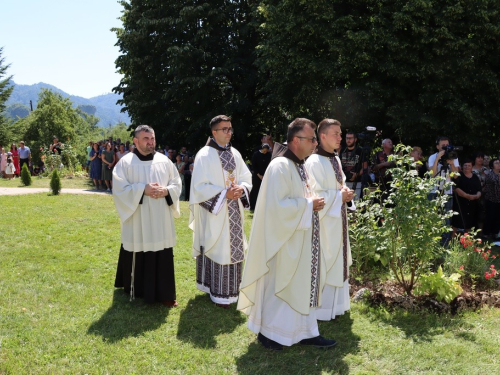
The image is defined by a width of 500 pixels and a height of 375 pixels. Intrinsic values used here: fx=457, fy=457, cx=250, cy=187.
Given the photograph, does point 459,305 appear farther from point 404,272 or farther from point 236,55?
point 236,55

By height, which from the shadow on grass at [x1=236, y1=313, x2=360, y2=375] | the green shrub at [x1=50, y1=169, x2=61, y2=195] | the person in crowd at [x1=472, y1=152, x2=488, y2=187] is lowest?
the shadow on grass at [x1=236, y1=313, x2=360, y2=375]

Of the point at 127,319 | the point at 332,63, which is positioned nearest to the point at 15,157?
the point at 332,63

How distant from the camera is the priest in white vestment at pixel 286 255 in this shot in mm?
4621

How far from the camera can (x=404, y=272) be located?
21.3 feet

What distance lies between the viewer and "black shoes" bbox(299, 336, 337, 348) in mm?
4852

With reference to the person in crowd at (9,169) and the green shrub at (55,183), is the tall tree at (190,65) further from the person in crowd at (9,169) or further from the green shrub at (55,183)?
the green shrub at (55,183)

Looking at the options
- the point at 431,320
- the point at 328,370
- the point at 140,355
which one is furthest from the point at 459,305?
the point at 140,355

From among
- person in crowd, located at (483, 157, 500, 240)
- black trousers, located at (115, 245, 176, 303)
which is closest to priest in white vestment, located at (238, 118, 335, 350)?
black trousers, located at (115, 245, 176, 303)

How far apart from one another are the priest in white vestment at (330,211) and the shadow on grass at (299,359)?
554 millimetres

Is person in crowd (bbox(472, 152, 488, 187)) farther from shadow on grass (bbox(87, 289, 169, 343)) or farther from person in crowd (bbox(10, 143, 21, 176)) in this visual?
person in crowd (bbox(10, 143, 21, 176))

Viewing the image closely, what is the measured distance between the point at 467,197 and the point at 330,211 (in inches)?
233

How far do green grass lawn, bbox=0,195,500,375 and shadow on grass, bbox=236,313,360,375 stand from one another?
0.01 metres

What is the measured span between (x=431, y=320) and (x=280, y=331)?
2.01 m

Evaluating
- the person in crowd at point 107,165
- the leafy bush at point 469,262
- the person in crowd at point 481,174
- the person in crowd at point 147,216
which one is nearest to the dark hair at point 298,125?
the person in crowd at point 147,216
